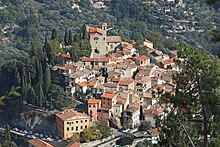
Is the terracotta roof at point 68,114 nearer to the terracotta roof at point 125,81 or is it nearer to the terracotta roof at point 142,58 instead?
the terracotta roof at point 125,81

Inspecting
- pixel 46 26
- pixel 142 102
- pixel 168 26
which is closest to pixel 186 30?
pixel 168 26

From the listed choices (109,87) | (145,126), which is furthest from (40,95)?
(145,126)

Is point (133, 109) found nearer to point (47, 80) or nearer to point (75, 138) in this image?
point (75, 138)

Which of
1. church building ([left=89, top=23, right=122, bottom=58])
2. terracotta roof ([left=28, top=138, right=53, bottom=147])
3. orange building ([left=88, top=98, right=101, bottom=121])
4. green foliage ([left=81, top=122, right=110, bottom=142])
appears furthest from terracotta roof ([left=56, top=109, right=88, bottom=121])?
church building ([left=89, top=23, right=122, bottom=58])

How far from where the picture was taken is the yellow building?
91.5 ft

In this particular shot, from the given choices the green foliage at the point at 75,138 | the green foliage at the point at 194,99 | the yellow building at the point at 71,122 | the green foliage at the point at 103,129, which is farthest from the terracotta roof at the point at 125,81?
the green foliage at the point at 194,99

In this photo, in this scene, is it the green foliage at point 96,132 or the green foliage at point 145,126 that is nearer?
the green foliage at point 96,132

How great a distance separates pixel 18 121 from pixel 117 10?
3891cm

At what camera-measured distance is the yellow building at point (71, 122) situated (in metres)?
27.9

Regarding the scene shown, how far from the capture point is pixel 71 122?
2784 centimetres

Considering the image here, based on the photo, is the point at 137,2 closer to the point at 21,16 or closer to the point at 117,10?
the point at 117,10

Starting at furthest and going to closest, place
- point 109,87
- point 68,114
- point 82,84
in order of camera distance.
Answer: point 82,84
point 109,87
point 68,114

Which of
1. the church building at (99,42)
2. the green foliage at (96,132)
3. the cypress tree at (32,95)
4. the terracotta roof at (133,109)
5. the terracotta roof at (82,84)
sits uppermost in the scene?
the church building at (99,42)

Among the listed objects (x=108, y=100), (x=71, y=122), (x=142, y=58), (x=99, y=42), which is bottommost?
(x=71, y=122)
